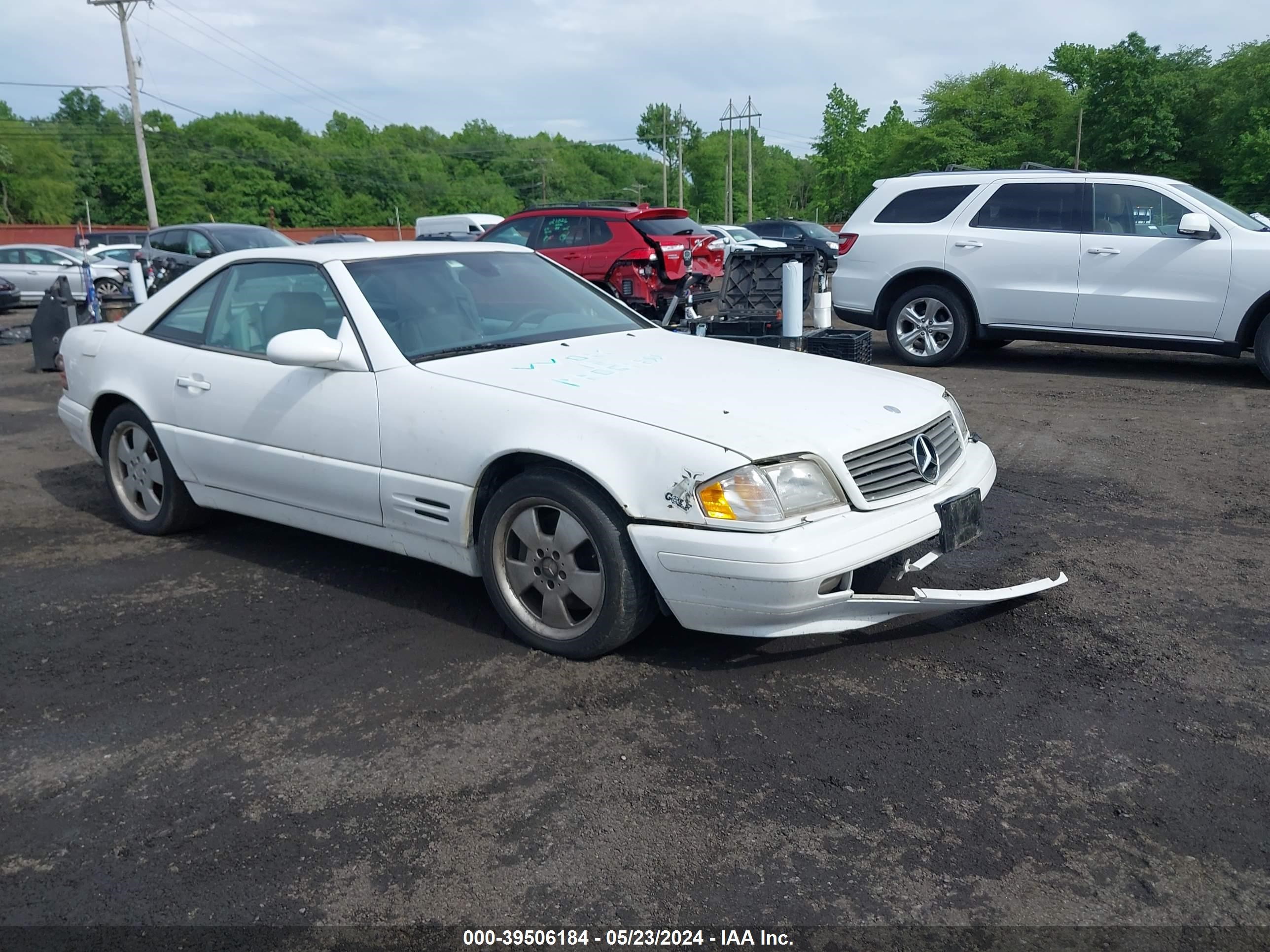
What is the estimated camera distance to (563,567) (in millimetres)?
3783

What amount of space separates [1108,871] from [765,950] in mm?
891

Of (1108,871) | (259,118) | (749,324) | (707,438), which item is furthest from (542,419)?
(259,118)

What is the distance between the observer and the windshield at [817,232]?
1190 inches

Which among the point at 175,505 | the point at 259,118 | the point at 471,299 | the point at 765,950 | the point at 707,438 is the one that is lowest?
the point at 765,950

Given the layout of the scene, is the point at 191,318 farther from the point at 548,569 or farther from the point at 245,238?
the point at 245,238

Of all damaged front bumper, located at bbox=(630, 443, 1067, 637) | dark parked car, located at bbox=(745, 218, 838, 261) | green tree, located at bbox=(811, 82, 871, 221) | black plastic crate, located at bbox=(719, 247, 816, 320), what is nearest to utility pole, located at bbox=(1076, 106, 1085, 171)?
green tree, located at bbox=(811, 82, 871, 221)

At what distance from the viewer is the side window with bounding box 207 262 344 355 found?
15.3ft

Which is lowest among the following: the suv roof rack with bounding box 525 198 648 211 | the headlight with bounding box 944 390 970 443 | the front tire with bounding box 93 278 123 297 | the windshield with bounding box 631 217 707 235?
the headlight with bounding box 944 390 970 443

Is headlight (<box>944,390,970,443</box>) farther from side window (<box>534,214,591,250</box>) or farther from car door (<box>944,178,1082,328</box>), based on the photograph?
side window (<box>534,214,591,250</box>)

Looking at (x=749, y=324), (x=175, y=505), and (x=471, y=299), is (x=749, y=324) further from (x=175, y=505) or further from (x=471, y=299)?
(x=175, y=505)

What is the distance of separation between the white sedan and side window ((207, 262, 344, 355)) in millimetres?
13

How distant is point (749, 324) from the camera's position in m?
8.09

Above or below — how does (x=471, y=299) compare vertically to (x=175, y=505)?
above

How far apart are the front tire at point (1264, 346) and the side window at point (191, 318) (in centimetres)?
798
